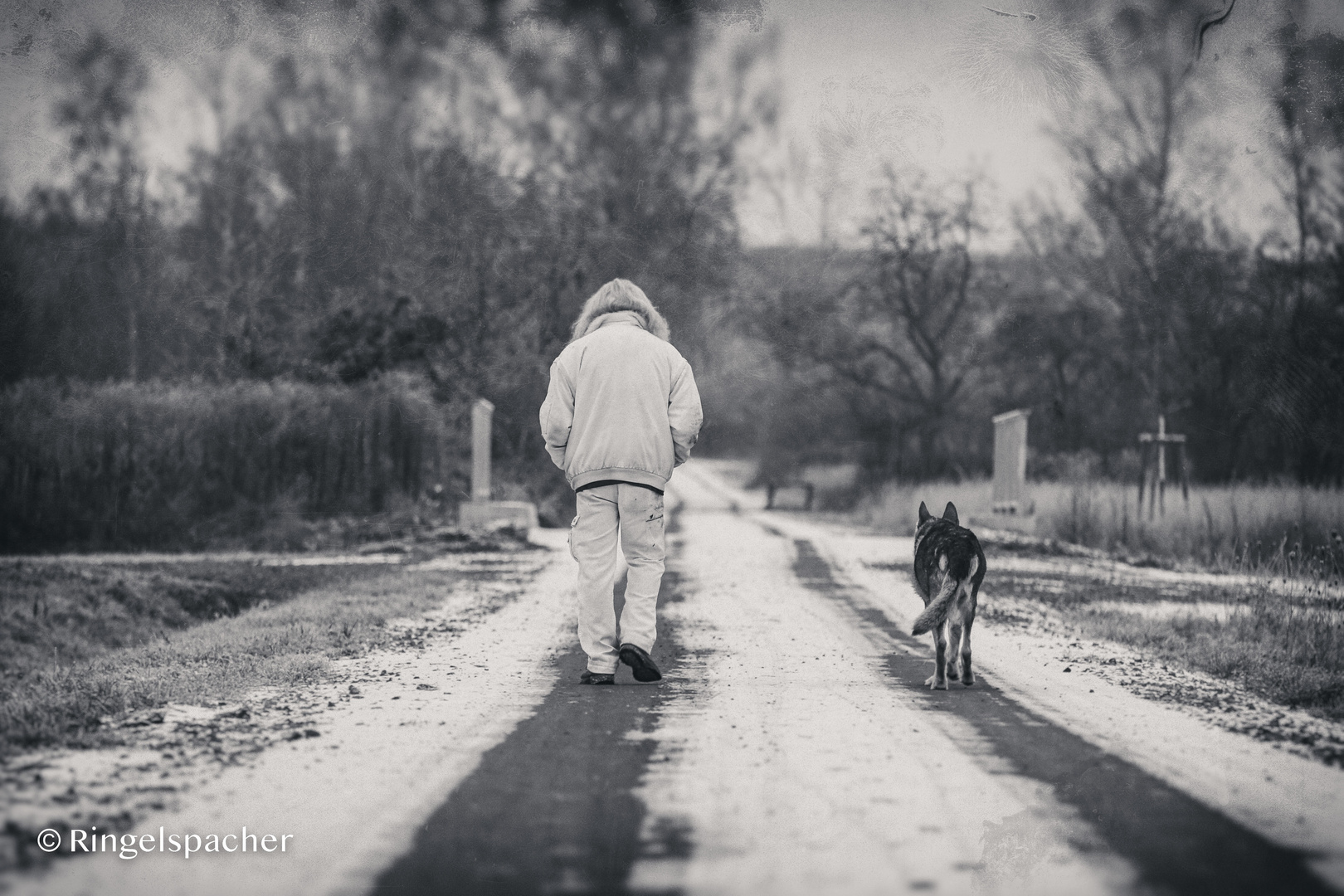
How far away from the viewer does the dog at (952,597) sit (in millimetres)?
6426

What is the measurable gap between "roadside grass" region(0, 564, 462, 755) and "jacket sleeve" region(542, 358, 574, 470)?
1.85 metres

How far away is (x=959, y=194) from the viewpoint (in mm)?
36188

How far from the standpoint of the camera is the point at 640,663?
6578 millimetres

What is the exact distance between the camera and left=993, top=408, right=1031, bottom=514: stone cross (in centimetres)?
2028

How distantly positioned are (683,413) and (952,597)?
1.73 metres

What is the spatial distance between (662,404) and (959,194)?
31474 millimetres

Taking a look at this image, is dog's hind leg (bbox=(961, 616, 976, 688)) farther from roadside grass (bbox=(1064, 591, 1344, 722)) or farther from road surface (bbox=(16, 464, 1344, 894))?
roadside grass (bbox=(1064, 591, 1344, 722))

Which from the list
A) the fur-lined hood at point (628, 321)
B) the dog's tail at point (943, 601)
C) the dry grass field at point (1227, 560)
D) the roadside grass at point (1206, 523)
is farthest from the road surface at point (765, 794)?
the roadside grass at point (1206, 523)

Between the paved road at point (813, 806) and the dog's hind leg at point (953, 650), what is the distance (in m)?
0.16

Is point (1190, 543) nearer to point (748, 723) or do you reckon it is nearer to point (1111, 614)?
point (1111, 614)

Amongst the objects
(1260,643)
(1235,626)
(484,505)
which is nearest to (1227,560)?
(1235,626)

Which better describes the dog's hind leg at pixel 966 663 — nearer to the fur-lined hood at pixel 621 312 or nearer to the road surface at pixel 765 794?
the road surface at pixel 765 794

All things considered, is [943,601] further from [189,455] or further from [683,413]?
[189,455]

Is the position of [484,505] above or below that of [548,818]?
above
